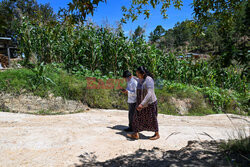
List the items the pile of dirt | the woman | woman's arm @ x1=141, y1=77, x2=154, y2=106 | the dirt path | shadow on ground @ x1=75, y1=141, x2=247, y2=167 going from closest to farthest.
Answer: shadow on ground @ x1=75, y1=141, x2=247, y2=167
the dirt path
woman's arm @ x1=141, y1=77, x2=154, y2=106
the woman
the pile of dirt

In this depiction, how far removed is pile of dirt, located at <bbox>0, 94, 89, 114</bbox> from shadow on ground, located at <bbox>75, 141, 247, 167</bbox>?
342 cm

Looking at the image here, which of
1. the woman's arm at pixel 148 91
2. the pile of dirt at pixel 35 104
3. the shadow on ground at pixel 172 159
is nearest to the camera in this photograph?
the shadow on ground at pixel 172 159

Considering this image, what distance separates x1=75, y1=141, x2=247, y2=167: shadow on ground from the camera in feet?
7.28

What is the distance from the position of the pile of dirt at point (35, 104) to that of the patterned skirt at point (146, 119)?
2805 mm

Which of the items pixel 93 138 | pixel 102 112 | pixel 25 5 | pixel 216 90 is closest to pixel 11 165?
pixel 93 138

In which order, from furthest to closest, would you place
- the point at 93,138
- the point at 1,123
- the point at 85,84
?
the point at 85,84
the point at 1,123
the point at 93,138

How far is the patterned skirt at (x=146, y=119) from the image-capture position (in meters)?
4.10

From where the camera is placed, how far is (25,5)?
30203 millimetres

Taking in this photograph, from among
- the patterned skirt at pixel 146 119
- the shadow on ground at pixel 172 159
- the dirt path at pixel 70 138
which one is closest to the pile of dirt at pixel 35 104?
the dirt path at pixel 70 138

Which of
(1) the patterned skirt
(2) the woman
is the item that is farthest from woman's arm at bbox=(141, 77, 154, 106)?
(1) the patterned skirt

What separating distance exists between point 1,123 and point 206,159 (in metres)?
4.76

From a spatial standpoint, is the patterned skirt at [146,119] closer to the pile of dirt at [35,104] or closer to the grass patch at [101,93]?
the grass patch at [101,93]

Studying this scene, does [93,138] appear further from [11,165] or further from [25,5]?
[25,5]

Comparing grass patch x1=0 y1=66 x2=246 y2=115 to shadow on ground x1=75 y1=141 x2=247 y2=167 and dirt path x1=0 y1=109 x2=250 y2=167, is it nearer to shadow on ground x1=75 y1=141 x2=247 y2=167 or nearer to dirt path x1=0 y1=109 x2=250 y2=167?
dirt path x1=0 y1=109 x2=250 y2=167
